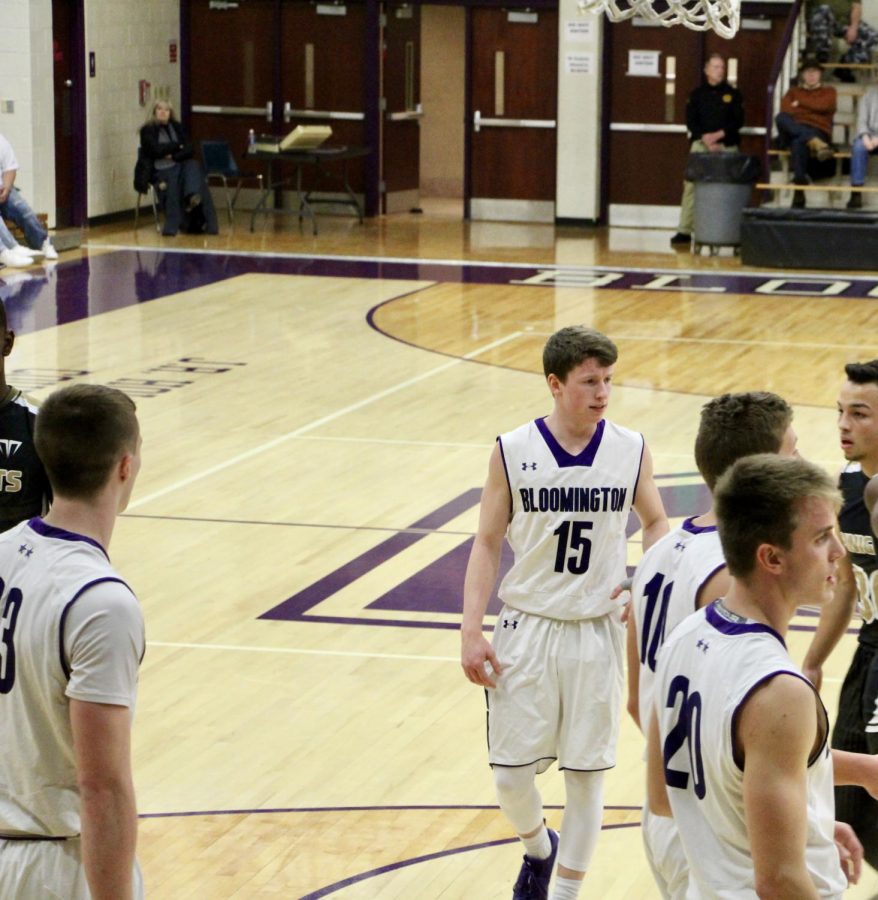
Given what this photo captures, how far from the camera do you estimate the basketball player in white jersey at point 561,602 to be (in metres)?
4.75

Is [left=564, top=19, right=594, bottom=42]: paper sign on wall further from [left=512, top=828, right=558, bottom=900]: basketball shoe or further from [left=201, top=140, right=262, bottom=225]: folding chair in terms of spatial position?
[left=512, top=828, right=558, bottom=900]: basketball shoe

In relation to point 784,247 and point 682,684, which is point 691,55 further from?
point 682,684

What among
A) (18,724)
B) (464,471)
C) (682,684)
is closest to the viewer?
(682,684)

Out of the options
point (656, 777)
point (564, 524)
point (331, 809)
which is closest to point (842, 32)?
point (331, 809)

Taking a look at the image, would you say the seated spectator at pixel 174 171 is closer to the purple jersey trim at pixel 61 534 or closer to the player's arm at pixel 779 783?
the purple jersey trim at pixel 61 534

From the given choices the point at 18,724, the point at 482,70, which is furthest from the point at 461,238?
the point at 18,724

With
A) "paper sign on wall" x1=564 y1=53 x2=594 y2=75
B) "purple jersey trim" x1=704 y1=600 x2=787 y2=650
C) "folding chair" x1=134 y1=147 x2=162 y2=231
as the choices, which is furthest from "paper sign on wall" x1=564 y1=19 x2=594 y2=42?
"purple jersey trim" x1=704 y1=600 x2=787 y2=650

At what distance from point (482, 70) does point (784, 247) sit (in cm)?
634

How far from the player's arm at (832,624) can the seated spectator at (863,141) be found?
15.6m

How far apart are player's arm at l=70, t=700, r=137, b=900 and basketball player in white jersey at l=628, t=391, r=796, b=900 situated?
109 cm

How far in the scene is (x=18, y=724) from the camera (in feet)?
10.1

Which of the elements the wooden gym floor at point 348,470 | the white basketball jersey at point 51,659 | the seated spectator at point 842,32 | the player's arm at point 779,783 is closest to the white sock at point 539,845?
the wooden gym floor at point 348,470

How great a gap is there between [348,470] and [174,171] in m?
11.7

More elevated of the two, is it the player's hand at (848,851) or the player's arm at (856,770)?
the player's arm at (856,770)
